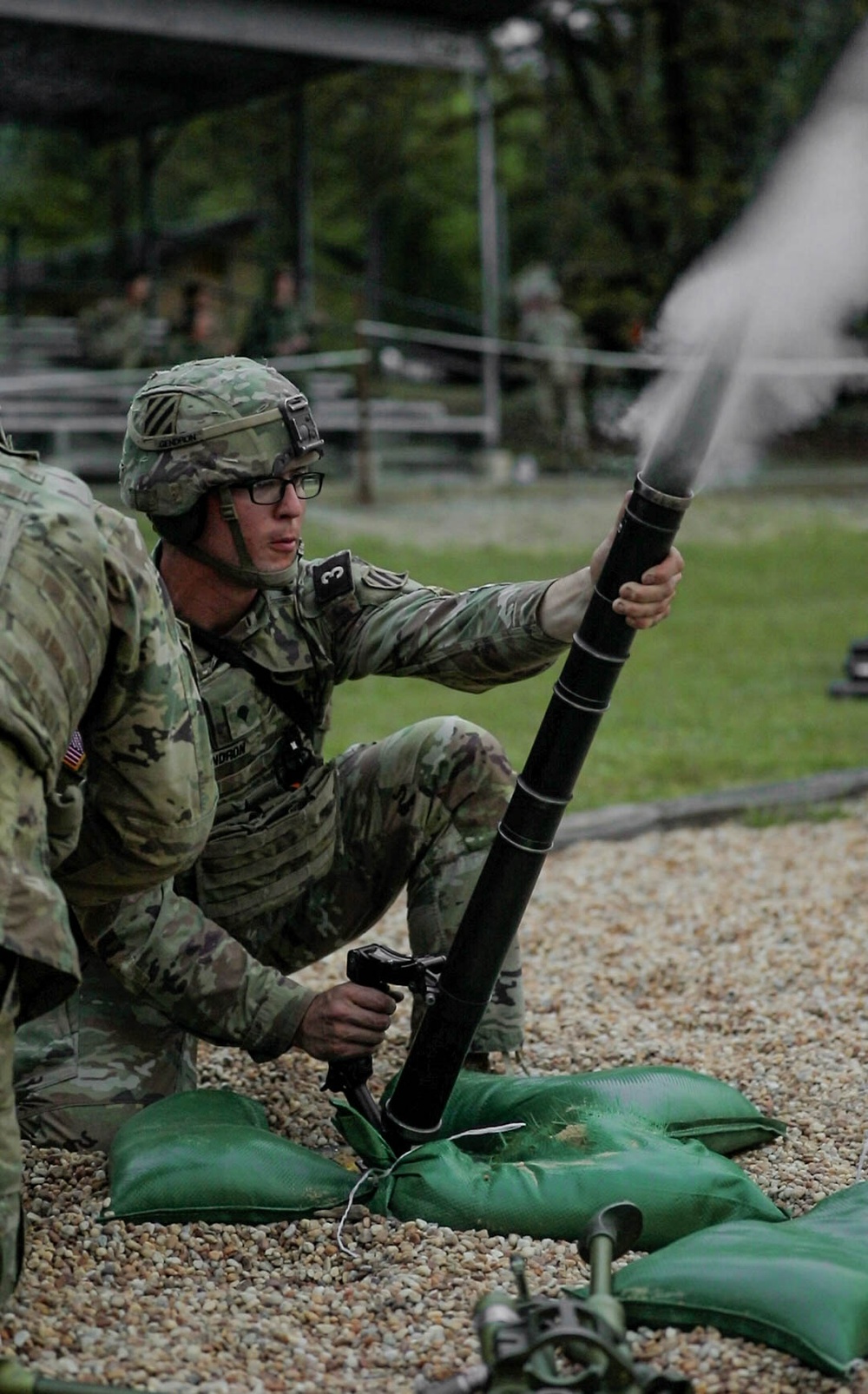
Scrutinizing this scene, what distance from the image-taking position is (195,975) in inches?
158

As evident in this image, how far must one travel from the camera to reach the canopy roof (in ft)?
50.3

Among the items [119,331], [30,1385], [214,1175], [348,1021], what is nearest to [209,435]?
[348,1021]

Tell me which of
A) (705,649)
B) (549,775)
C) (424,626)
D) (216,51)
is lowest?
(705,649)

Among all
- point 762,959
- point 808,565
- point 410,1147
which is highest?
point 410,1147

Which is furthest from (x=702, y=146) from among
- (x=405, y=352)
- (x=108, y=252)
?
(x=108, y=252)

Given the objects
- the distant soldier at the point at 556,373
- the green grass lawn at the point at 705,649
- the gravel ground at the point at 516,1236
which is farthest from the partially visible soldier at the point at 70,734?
the distant soldier at the point at 556,373

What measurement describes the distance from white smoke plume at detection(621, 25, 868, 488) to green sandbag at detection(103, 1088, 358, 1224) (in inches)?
61.8

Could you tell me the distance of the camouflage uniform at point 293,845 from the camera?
403cm

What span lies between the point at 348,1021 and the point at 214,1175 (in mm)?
424

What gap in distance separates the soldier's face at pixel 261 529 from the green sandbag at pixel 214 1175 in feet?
4.03

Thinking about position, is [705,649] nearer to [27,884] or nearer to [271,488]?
[271,488]

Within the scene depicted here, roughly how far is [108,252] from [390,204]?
17690 mm

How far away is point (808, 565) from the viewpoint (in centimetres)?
1537

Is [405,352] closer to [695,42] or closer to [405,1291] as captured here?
[695,42]
